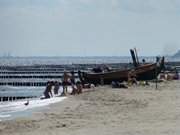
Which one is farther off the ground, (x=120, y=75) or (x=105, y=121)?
(x=120, y=75)

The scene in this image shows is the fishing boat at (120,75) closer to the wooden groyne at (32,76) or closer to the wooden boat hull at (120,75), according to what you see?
the wooden boat hull at (120,75)

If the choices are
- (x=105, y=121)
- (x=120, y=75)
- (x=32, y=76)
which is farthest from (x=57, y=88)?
(x=32, y=76)

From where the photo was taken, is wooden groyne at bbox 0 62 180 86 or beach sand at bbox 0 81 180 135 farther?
wooden groyne at bbox 0 62 180 86

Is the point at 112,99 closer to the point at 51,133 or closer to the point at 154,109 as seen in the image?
the point at 154,109

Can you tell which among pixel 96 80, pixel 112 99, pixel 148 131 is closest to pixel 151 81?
pixel 96 80

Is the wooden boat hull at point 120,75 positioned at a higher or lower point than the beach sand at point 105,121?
higher

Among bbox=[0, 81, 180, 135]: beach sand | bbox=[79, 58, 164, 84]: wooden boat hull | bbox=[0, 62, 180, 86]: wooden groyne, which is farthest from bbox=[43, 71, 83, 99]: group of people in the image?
bbox=[0, 62, 180, 86]: wooden groyne

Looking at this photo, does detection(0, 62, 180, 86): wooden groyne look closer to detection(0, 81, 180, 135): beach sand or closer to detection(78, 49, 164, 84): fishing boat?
detection(78, 49, 164, 84): fishing boat

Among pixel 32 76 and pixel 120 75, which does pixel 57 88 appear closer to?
pixel 120 75

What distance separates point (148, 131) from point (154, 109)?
20.5 ft

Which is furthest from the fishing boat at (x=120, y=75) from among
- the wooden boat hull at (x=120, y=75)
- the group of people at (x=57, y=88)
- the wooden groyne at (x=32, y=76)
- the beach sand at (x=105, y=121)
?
the beach sand at (x=105, y=121)

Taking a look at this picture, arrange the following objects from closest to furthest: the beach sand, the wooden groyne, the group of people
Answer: the beach sand < the group of people < the wooden groyne

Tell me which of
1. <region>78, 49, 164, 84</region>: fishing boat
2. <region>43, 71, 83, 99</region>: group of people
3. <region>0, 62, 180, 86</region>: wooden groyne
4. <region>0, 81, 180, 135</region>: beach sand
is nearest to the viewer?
<region>0, 81, 180, 135</region>: beach sand

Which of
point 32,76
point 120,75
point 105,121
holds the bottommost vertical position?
point 32,76
